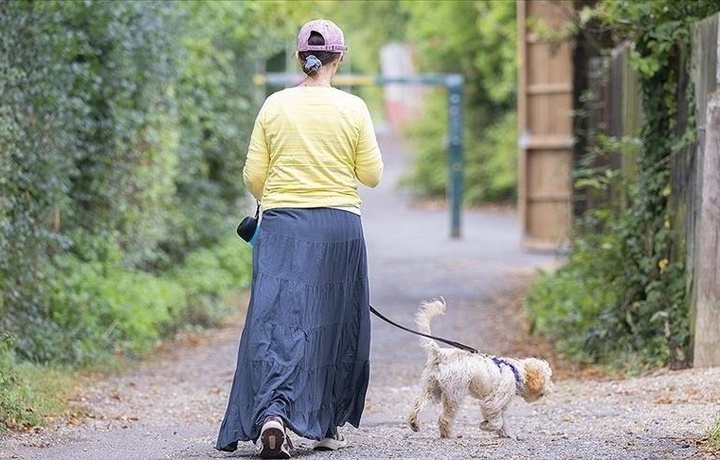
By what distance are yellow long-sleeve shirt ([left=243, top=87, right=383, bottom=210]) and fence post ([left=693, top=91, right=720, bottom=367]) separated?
2.51 metres

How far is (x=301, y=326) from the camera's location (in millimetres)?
6477

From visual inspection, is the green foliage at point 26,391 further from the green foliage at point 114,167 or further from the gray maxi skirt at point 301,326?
the gray maxi skirt at point 301,326

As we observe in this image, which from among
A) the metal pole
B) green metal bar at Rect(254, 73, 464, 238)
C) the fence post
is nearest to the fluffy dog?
the fence post

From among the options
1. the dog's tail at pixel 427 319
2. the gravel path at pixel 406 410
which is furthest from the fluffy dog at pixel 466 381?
the gravel path at pixel 406 410

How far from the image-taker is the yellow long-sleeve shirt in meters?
6.48

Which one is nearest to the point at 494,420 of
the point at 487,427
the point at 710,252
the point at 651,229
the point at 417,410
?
the point at 487,427

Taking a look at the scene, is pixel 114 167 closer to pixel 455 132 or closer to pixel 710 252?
pixel 710 252

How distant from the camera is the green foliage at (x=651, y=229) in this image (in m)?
9.08

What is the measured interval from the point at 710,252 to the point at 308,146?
2924 millimetres

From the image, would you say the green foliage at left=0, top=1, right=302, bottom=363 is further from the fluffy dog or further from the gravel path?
the fluffy dog

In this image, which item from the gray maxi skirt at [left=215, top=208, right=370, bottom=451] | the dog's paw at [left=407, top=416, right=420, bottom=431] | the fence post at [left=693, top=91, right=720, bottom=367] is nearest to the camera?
the gray maxi skirt at [left=215, top=208, right=370, bottom=451]

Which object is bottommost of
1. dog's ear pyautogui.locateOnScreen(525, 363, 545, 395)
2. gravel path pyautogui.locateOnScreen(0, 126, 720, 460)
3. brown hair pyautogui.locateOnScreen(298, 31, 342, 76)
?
gravel path pyautogui.locateOnScreen(0, 126, 720, 460)

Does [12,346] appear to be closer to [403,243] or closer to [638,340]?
[638,340]

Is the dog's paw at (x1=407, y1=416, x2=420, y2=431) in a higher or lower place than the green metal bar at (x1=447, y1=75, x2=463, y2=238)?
lower
